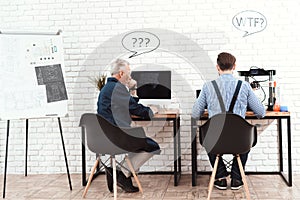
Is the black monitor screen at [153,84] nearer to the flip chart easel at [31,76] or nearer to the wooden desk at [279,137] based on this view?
the wooden desk at [279,137]

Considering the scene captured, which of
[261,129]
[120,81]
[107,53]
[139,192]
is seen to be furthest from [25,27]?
[261,129]

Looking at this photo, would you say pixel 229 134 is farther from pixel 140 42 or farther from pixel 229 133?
pixel 140 42

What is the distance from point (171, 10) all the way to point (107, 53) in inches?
32.4

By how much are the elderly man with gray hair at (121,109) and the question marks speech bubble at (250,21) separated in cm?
137

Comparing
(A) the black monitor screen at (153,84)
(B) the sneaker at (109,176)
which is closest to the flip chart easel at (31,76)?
(B) the sneaker at (109,176)

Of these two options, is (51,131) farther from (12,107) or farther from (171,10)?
(171,10)

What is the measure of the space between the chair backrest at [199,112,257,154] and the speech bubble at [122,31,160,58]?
147cm

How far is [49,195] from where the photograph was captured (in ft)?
13.3

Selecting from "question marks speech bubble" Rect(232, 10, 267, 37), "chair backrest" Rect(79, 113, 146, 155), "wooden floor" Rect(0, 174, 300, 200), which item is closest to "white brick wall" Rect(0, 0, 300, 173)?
"question marks speech bubble" Rect(232, 10, 267, 37)

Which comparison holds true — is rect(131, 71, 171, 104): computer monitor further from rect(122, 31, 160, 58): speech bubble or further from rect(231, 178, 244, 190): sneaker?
rect(231, 178, 244, 190): sneaker

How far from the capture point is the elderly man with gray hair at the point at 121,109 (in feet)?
13.0

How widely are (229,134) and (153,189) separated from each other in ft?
3.34

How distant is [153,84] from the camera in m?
4.70

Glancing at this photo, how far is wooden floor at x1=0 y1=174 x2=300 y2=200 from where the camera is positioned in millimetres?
3978
